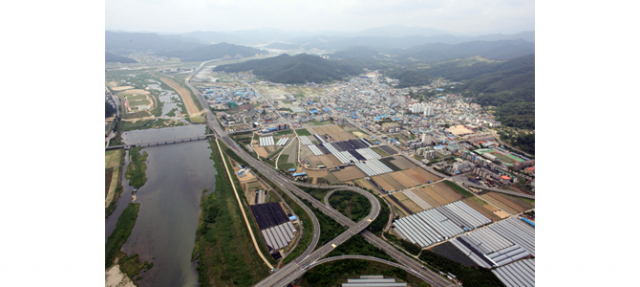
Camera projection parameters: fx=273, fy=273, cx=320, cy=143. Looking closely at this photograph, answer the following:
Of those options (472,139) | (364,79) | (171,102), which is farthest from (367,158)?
(364,79)

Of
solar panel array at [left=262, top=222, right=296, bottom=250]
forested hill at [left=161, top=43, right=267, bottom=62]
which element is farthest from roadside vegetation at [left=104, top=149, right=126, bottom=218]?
forested hill at [left=161, top=43, right=267, bottom=62]

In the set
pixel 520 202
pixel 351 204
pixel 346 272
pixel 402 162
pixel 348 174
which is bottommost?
pixel 346 272

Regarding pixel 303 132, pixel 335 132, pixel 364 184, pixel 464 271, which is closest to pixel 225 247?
pixel 364 184

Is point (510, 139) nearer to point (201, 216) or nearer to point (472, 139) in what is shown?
point (472, 139)

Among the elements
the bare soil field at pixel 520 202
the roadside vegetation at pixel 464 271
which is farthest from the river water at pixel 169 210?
the bare soil field at pixel 520 202

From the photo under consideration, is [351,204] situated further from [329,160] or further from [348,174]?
[329,160]

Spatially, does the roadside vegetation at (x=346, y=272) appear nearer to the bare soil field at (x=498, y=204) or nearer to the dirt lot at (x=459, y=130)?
the bare soil field at (x=498, y=204)
